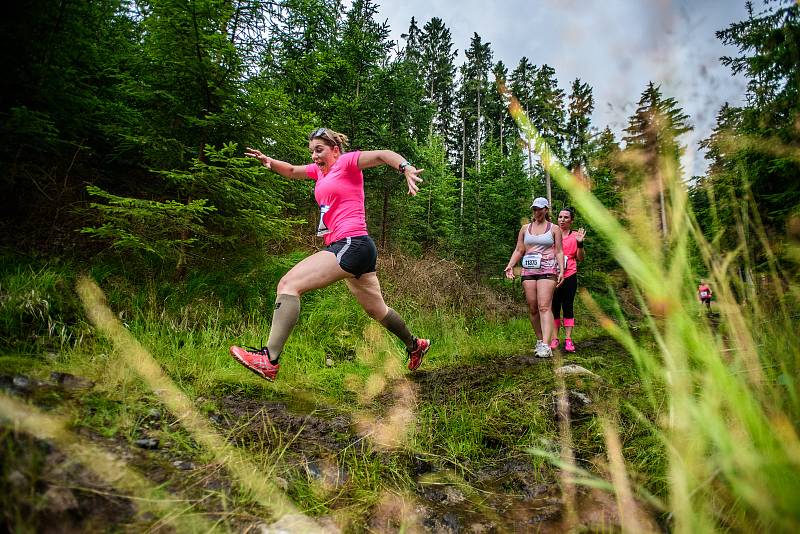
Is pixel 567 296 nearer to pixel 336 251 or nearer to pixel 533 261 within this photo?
pixel 533 261

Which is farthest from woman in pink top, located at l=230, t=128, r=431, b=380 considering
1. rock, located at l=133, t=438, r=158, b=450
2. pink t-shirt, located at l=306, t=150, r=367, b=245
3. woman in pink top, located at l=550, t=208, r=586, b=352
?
woman in pink top, located at l=550, t=208, r=586, b=352

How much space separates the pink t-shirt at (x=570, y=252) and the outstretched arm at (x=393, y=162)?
370 cm

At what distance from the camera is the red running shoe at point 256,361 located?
109 inches

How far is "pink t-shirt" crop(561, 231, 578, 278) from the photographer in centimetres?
574

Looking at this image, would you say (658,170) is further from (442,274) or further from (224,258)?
(442,274)

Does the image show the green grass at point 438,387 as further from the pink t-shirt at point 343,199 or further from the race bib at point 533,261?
the pink t-shirt at point 343,199

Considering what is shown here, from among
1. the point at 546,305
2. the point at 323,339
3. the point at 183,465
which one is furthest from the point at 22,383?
the point at 546,305

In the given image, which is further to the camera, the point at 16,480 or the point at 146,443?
the point at 146,443

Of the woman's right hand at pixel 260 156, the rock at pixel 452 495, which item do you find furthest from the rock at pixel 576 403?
the woman's right hand at pixel 260 156

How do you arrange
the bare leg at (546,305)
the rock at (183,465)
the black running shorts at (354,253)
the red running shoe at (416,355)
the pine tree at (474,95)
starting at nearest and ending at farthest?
the rock at (183,465) → the black running shorts at (354,253) → the red running shoe at (416,355) → the bare leg at (546,305) → the pine tree at (474,95)

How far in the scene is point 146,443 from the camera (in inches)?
67.3

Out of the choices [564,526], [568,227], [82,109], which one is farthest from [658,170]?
[82,109]

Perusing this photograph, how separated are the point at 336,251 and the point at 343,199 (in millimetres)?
481

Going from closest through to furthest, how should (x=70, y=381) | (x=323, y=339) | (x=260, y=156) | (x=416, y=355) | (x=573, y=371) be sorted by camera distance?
(x=70, y=381), (x=573, y=371), (x=416, y=355), (x=260, y=156), (x=323, y=339)
